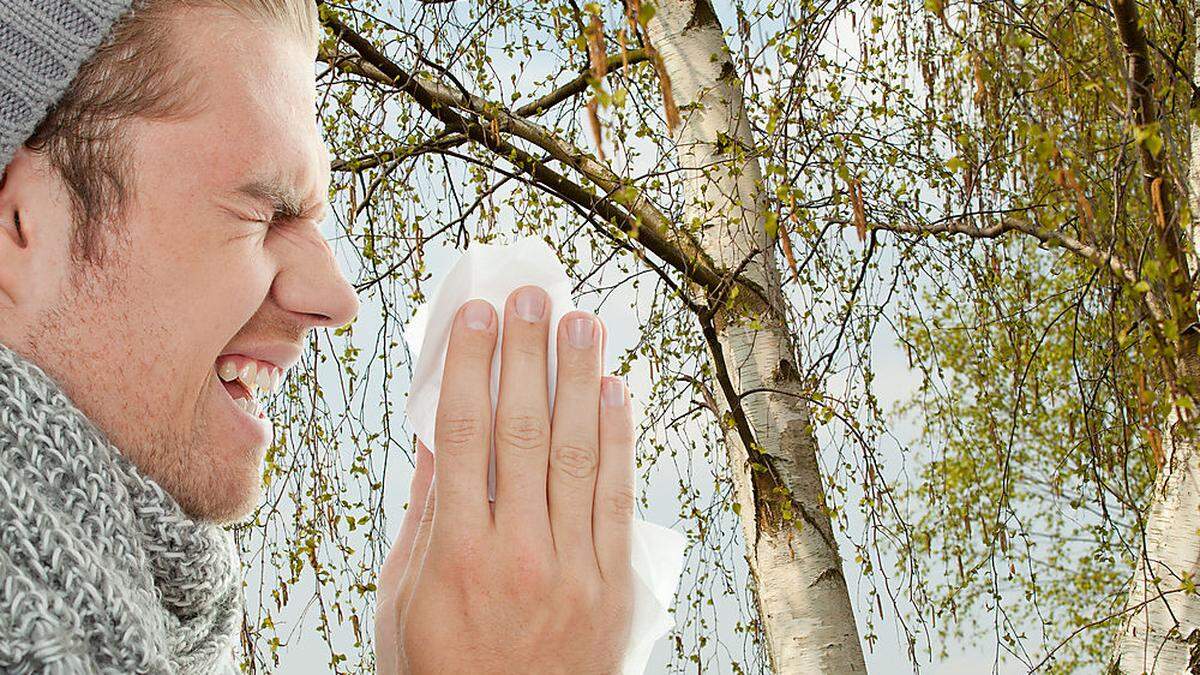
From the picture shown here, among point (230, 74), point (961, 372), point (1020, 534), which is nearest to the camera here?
point (230, 74)

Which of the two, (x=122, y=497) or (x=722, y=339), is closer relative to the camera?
(x=122, y=497)

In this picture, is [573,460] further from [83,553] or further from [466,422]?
[83,553]

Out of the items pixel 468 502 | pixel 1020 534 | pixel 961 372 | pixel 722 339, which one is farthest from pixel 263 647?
pixel 961 372

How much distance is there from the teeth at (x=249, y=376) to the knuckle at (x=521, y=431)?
269 millimetres

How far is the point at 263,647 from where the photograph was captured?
294cm

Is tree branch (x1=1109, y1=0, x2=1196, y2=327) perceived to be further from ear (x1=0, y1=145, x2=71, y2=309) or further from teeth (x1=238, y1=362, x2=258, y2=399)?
ear (x1=0, y1=145, x2=71, y2=309)

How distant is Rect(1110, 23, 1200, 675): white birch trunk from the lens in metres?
2.43

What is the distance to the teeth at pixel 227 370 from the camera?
1095 millimetres

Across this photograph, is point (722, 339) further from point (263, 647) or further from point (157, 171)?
Answer: point (157, 171)

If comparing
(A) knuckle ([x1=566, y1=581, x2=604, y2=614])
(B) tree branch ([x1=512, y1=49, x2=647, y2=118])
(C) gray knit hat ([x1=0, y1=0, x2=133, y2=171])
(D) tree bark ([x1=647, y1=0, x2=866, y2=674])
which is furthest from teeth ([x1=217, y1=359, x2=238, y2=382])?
(B) tree branch ([x1=512, y1=49, x2=647, y2=118])

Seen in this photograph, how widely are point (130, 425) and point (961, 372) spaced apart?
600cm

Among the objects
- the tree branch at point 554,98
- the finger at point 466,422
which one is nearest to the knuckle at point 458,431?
the finger at point 466,422

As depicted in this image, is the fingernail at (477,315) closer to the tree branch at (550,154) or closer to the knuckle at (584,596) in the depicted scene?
the knuckle at (584,596)

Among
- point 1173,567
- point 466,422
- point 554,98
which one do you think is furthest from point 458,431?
point 554,98
